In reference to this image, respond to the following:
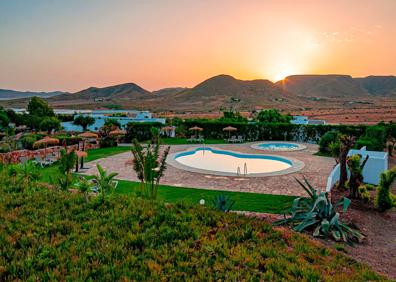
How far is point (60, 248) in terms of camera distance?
11.6ft

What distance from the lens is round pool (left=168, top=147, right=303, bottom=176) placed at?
16359 millimetres

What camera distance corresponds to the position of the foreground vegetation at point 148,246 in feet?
10.3

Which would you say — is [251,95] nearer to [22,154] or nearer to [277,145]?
[277,145]

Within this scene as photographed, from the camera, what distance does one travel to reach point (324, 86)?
13250 centimetres

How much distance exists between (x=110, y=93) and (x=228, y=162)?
142 m

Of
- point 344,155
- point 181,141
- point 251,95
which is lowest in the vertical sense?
point 181,141

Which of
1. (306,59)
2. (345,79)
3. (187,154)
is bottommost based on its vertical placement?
(187,154)

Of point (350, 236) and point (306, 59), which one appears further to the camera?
point (306, 59)

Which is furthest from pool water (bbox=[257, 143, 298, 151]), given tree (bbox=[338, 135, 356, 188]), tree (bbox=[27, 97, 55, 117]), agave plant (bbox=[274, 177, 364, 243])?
tree (bbox=[27, 97, 55, 117])

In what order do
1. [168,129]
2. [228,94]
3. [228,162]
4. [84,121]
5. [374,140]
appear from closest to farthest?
[374,140] → [228,162] → [168,129] → [84,121] → [228,94]

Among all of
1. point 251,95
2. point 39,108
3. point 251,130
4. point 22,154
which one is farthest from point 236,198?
point 251,95

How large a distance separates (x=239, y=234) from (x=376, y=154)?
476 inches

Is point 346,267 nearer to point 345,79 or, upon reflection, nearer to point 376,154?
point 376,154

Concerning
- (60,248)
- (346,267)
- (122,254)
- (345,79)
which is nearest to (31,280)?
(60,248)
